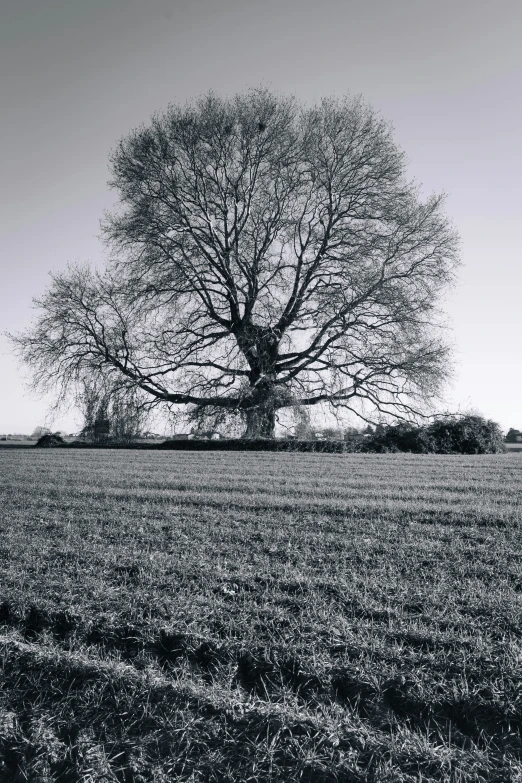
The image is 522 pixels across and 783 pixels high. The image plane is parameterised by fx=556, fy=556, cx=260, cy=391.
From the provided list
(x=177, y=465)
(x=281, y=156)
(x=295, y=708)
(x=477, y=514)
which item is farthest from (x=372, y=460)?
(x=281, y=156)

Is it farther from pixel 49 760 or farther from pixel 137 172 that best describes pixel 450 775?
pixel 137 172

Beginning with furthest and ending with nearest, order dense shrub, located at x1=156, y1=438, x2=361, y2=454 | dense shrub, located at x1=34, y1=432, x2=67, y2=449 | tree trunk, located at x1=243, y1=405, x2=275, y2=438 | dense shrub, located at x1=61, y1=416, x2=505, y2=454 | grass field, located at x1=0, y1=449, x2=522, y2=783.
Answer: dense shrub, located at x1=34, y1=432, x2=67, y2=449 → tree trunk, located at x1=243, y1=405, x2=275, y2=438 → dense shrub, located at x1=61, y1=416, x2=505, y2=454 → dense shrub, located at x1=156, y1=438, x2=361, y2=454 → grass field, located at x1=0, y1=449, x2=522, y2=783

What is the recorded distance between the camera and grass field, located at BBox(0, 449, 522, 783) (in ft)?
7.59

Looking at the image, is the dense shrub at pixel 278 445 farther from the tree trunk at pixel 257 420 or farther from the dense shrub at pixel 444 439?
the tree trunk at pixel 257 420

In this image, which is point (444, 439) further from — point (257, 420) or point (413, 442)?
point (257, 420)

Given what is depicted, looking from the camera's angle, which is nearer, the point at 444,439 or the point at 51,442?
the point at 444,439

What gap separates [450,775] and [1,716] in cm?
199

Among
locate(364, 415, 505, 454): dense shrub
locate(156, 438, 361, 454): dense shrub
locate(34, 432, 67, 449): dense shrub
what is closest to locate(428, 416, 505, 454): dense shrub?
locate(364, 415, 505, 454): dense shrub

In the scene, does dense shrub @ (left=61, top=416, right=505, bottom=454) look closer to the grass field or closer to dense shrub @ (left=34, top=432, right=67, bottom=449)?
dense shrub @ (left=34, top=432, right=67, bottom=449)

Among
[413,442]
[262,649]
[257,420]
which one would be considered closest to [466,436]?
[413,442]

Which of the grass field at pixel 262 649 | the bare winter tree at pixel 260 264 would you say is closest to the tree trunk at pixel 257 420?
the bare winter tree at pixel 260 264

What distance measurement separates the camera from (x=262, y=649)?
3.02 m

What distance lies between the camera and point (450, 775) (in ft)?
7.07

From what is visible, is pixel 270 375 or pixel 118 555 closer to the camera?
pixel 118 555
